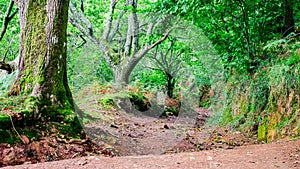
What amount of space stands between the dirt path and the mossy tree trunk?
1.13 m

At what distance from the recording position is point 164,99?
14016mm

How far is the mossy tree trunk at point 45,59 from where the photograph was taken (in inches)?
147

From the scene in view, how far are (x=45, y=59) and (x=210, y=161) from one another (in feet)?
8.84

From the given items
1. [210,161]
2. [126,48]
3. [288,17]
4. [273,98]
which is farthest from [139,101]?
[210,161]

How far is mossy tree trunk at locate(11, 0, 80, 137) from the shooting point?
12.2 feet

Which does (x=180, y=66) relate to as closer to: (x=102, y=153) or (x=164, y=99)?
(x=164, y=99)

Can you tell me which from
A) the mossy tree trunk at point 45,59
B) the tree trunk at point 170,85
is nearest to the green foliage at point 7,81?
the mossy tree trunk at point 45,59

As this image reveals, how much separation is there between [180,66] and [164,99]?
3.12 metres

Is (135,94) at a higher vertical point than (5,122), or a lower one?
Answer: lower

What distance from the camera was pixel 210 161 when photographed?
275 centimetres

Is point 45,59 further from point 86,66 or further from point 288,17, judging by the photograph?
point 86,66

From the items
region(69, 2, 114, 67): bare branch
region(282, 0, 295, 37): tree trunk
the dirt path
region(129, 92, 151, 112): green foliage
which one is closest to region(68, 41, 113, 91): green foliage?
region(69, 2, 114, 67): bare branch

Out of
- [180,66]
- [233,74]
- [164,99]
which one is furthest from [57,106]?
[180,66]

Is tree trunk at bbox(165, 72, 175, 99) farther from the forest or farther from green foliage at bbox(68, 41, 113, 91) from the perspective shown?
green foliage at bbox(68, 41, 113, 91)
